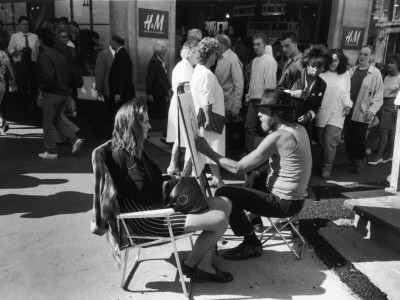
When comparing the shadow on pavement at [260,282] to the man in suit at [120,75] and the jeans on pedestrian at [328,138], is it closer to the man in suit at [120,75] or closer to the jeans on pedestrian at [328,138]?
the jeans on pedestrian at [328,138]

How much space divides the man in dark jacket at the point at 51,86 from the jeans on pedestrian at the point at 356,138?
405cm

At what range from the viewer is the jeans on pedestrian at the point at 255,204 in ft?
10.2

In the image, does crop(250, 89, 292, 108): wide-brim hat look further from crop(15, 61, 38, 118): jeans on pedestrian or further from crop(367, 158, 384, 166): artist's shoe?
crop(15, 61, 38, 118): jeans on pedestrian

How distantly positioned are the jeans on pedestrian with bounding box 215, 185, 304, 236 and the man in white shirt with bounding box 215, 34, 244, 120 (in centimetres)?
268

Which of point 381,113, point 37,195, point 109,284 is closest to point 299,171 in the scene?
point 109,284

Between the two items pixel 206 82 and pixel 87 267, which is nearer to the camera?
pixel 87 267

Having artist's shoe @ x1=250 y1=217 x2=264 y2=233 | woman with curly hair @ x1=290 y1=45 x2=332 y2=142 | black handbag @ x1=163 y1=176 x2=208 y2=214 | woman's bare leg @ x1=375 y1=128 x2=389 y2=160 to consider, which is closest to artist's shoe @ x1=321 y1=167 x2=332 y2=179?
woman with curly hair @ x1=290 y1=45 x2=332 y2=142

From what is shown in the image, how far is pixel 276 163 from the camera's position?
3184mm

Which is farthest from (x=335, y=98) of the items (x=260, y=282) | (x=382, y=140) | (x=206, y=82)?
(x=260, y=282)

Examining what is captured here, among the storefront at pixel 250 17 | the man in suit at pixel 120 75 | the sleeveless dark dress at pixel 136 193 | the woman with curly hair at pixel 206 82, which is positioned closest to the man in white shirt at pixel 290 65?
the woman with curly hair at pixel 206 82

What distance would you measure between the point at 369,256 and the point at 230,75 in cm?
309

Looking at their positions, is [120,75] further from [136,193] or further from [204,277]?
[204,277]

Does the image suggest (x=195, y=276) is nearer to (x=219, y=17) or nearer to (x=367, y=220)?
(x=367, y=220)

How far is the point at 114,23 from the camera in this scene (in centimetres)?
760
